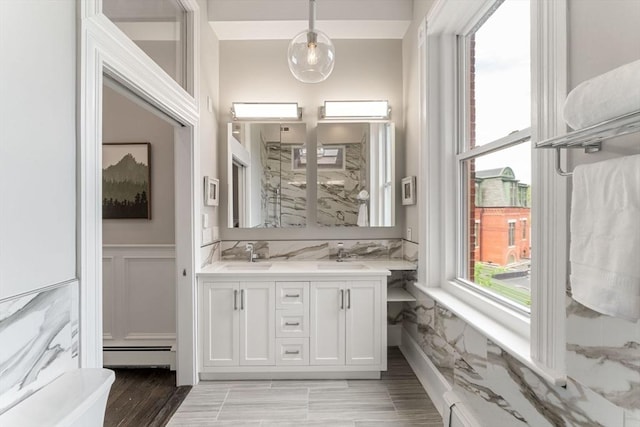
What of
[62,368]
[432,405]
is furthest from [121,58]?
[432,405]

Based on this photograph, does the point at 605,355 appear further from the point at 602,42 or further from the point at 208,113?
the point at 208,113

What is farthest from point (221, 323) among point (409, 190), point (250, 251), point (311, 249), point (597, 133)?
point (597, 133)

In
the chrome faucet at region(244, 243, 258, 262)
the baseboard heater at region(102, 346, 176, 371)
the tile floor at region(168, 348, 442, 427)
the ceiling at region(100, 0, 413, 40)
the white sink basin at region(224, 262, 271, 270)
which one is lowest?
the tile floor at region(168, 348, 442, 427)

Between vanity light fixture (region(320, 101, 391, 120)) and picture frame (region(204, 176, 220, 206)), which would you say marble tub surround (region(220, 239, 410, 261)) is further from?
vanity light fixture (region(320, 101, 391, 120))

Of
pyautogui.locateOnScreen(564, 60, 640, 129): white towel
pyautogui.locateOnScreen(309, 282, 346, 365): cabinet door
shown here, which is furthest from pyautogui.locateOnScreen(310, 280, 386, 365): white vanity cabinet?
pyautogui.locateOnScreen(564, 60, 640, 129): white towel

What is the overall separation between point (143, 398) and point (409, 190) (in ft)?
8.29

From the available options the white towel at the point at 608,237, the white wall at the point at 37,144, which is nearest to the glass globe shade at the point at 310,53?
the white wall at the point at 37,144

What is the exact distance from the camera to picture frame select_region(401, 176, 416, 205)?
2.66 metres

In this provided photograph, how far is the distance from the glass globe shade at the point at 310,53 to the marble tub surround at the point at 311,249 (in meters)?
1.65

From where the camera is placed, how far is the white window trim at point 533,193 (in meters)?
1.12

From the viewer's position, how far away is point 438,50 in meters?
2.33

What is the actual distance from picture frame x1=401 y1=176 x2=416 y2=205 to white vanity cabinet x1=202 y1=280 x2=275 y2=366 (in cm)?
131

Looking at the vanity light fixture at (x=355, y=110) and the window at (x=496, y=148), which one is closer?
the window at (x=496, y=148)

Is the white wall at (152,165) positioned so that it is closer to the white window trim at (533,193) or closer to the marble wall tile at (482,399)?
the white window trim at (533,193)
